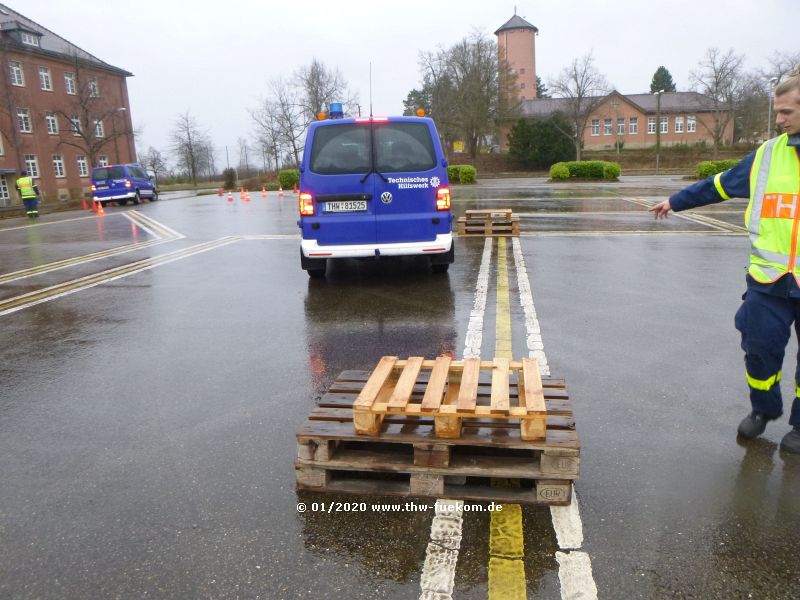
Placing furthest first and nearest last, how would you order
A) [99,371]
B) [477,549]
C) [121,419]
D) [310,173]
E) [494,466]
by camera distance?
[310,173] → [99,371] → [121,419] → [494,466] → [477,549]

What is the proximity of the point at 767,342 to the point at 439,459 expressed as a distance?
6.42ft

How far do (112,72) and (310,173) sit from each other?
50944 millimetres

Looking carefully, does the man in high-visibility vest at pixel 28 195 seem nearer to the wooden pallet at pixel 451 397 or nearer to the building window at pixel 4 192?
the building window at pixel 4 192

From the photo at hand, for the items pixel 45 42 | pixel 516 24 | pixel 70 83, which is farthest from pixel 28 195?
pixel 516 24

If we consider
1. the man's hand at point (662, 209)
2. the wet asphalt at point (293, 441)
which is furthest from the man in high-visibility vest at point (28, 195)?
the man's hand at point (662, 209)

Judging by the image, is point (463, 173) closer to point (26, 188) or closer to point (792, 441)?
point (26, 188)

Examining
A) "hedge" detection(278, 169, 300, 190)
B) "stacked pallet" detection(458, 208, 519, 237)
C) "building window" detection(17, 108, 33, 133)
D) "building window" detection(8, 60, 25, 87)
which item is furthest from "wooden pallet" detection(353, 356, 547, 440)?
"building window" detection(8, 60, 25, 87)

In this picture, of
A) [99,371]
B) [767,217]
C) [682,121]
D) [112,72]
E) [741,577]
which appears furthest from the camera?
[682,121]

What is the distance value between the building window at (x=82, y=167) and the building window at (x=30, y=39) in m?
7.94

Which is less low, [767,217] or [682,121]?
[682,121]

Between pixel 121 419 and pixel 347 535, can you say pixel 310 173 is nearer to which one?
pixel 121 419

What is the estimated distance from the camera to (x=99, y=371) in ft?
17.2

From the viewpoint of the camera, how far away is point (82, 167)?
156 ft

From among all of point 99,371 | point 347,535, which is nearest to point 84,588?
point 347,535
